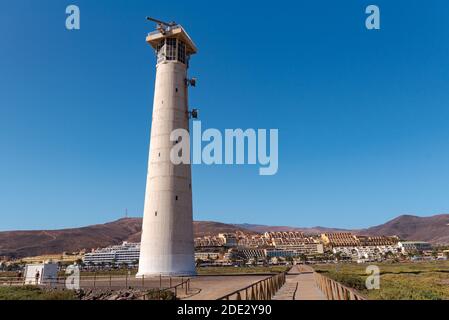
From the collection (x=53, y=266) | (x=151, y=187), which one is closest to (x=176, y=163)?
(x=151, y=187)

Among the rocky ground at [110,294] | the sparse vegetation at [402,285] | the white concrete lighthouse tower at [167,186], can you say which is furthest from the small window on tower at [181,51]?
the sparse vegetation at [402,285]

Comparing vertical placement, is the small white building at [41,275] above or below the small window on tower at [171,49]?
below

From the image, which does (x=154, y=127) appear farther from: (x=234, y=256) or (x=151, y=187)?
(x=234, y=256)

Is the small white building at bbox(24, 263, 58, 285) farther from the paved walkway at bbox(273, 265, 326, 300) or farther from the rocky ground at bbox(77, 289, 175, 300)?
the paved walkway at bbox(273, 265, 326, 300)

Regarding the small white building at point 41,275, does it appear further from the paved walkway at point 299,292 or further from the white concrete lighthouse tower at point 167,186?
the paved walkway at point 299,292

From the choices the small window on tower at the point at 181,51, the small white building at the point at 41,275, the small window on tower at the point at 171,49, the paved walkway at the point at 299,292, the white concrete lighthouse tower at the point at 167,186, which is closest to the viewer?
the paved walkway at the point at 299,292

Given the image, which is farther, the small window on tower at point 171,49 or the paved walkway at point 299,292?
the small window on tower at point 171,49
